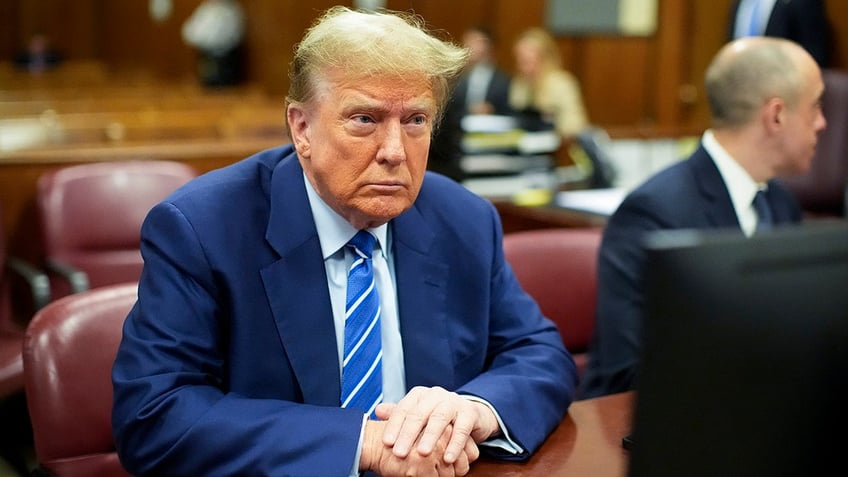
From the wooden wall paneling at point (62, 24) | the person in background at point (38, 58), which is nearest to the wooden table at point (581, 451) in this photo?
the person in background at point (38, 58)

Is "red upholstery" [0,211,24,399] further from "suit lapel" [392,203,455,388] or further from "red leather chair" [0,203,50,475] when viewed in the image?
"suit lapel" [392,203,455,388]

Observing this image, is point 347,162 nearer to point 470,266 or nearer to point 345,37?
point 345,37

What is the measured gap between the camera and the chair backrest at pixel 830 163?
4.62 meters

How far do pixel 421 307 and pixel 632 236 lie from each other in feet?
2.51

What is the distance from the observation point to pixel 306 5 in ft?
35.0

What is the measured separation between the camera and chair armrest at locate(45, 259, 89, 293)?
3.47 m

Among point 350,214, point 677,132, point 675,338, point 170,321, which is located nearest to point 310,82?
point 350,214

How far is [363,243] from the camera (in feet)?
5.96

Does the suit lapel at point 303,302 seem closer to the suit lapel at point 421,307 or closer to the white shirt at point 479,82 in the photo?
the suit lapel at point 421,307

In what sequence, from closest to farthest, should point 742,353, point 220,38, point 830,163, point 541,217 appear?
1. point 742,353
2. point 541,217
3. point 830,163
4. point 220,38

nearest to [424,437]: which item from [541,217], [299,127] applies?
[299,127]

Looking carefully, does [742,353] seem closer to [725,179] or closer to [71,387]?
[71,387]

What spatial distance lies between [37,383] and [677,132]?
462cm

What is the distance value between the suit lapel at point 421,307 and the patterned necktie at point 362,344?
0.06m
